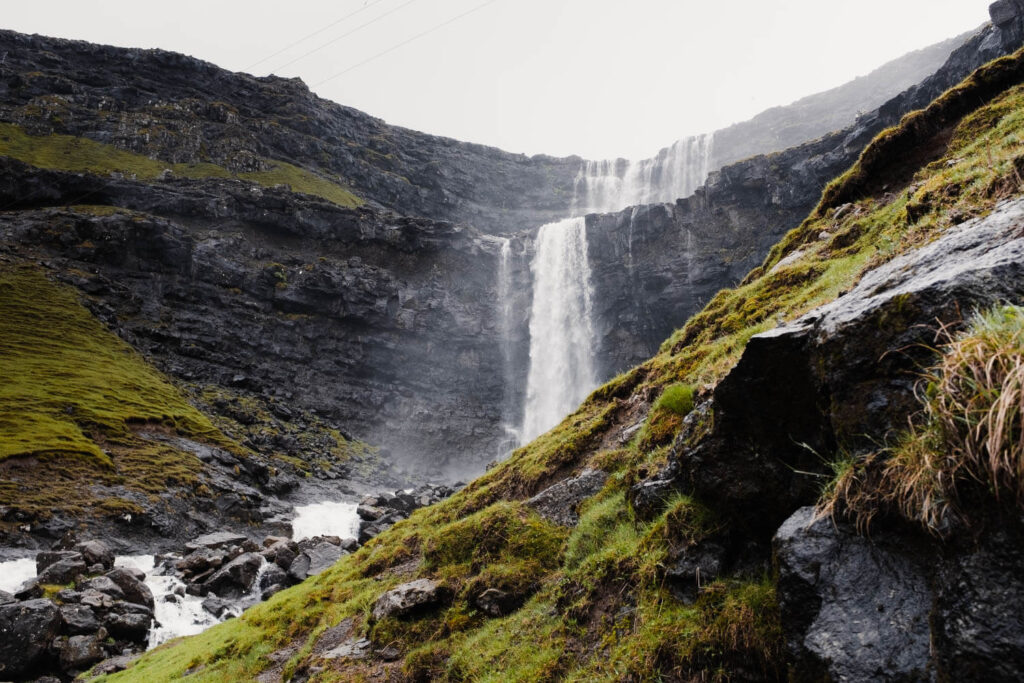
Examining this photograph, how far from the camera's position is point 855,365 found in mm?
3789

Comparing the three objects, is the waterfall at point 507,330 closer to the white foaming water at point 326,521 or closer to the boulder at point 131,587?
the white foaming water at point 326,521

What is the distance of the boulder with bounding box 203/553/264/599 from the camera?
22734 mm

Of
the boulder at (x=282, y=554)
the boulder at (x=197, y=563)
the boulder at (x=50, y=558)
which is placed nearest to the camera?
the boulder at (x=50, y=558)

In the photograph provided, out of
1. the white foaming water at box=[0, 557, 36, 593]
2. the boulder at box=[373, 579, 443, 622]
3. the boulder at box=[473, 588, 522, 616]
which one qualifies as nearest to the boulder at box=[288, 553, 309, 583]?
the white foaming water at box=[0, 557, 36, 593]

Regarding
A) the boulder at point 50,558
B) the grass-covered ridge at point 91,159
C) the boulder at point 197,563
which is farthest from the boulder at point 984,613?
the grass-covered ridge at point 91,159

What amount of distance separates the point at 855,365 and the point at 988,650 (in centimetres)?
192

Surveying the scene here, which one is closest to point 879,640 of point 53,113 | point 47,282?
point 47,282

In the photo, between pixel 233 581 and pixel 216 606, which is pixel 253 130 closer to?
pixel 233 581

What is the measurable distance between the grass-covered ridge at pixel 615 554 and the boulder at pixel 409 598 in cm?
20

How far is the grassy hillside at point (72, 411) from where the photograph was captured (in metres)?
31.3

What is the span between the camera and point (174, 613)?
20.5 metres

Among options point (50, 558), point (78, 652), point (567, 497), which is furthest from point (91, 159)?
point (567, 497)

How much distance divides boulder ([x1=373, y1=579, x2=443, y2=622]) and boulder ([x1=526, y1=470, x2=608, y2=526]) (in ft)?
7.06

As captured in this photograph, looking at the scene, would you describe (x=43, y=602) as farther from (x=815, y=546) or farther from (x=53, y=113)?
(x=53, y=113)
